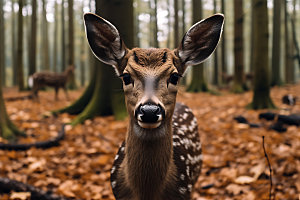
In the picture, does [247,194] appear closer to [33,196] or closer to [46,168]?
[33,196]

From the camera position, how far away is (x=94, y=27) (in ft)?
8.14

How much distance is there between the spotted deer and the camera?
2310 mm

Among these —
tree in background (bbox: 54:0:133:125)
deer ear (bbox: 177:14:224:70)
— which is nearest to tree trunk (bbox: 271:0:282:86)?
tree in background (bbox: 54:0:133:125)

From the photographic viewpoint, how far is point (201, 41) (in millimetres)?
2557

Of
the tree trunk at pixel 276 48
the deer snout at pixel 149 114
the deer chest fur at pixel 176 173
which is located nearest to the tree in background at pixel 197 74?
the tree trunk at pixel 276 48

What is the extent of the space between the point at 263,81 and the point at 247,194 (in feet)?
14.5

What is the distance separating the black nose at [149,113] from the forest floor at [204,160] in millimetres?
1125

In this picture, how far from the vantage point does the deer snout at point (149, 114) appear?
193cm

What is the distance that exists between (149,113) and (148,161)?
0.68 m

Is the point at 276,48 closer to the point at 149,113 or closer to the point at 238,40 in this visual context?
the point at 238,40

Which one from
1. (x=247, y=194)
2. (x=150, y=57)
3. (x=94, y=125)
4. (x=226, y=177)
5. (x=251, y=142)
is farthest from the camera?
(x=94, y=125)

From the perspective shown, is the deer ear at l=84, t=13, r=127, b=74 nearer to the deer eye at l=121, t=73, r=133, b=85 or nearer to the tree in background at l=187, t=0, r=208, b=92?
the deer eye at l=121, t=73, r=133, b=85

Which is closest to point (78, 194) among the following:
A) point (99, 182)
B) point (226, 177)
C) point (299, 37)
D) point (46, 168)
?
point (99, 182)

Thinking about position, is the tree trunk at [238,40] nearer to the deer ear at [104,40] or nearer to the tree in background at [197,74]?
the tree in background at [197,74]
